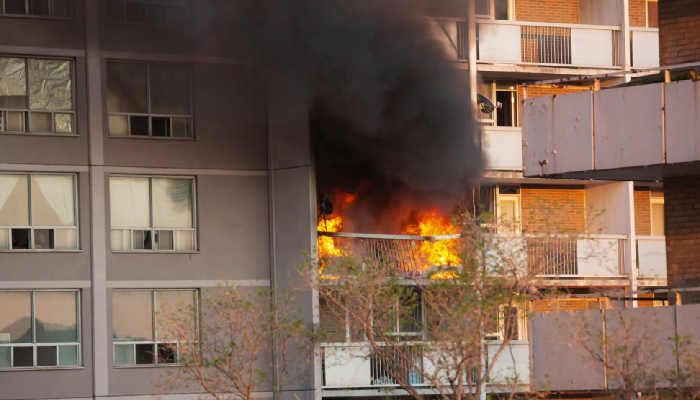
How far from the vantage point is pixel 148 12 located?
1144 inches

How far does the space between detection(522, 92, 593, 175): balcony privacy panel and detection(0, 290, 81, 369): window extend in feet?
41.7

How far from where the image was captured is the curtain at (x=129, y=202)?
2836 centimetres

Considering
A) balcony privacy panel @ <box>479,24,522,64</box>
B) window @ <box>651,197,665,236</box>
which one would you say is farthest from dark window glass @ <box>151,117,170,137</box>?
window @ <box>651,197,665,236</box>

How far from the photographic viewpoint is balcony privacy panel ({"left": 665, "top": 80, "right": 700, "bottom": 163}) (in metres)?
17.0

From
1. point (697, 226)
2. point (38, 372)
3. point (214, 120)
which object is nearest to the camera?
point (697, 226)

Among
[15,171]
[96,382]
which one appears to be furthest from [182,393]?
[15,171]

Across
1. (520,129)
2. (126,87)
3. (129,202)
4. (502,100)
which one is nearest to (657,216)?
(520,129)

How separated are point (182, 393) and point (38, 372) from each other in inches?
122

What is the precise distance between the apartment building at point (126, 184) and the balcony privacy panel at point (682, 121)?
12.6 m

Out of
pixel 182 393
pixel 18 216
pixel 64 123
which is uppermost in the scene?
pixel 64 123

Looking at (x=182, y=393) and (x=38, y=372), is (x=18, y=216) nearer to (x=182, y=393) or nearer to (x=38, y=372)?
(x=38, y=372)

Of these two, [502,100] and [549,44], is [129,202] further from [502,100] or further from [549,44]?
[549,44]

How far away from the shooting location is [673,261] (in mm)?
18859

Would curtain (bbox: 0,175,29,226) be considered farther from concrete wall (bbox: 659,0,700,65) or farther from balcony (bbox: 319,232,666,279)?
concrete wall (bbox: 659,0,700,65)
